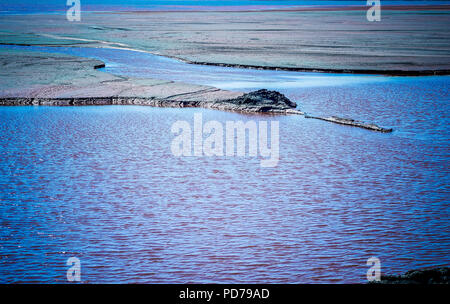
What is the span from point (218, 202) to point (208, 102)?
4.23 meters

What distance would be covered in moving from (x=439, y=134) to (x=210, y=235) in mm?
3813

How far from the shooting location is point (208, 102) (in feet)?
28.4

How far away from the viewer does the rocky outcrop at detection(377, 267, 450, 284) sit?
2738 mm

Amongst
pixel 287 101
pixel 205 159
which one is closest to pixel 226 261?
pixel 205 159

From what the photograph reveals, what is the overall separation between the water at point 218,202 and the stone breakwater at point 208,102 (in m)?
0.43

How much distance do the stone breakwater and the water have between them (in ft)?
1.40

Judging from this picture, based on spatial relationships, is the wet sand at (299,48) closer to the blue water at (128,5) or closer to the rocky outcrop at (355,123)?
the rocky outcrop at (355,123)

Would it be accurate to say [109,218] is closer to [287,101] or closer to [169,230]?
[169,230]

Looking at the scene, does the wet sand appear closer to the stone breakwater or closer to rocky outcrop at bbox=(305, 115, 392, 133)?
the stone breakwater

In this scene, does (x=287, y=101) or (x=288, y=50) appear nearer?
(x=287, y=101)

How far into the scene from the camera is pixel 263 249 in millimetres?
3646

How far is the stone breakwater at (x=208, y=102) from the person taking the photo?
27.2ft

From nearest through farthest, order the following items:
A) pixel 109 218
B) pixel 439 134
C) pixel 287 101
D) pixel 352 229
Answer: pixel 352 229 < pixel 109 218 < pixel 439 134 < pixel 287 101

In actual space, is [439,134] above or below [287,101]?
below
